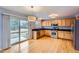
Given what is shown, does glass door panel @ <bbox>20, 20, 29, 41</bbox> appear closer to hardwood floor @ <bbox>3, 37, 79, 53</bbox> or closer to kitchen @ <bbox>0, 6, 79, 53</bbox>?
kitchen @ <bbox>0, 6, 79, 53</bbox>

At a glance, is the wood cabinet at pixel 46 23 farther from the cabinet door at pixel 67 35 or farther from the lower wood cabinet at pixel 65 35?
the cabinet door at pixel 67 35

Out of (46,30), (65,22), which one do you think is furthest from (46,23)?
(65,22)

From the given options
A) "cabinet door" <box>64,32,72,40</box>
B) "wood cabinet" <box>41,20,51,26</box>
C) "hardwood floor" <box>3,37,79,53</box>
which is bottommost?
"hardwood floor" <box>3,37,79,53</box>

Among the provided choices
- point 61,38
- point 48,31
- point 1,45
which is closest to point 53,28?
point 48,31

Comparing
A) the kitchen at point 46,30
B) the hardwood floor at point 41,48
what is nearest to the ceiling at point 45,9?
the kitchen at point 46,30

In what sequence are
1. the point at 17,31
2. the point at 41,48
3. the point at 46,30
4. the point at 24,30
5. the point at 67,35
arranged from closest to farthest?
1. the point at 41,48
2. the point at 17,31
3. the point at 24,30
4. the point at 67,35
5. the point at 46,30

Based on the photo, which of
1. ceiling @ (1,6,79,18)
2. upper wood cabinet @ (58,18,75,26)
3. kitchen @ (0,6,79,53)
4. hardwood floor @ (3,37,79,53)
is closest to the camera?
ceiling @ (1,6,79,18)

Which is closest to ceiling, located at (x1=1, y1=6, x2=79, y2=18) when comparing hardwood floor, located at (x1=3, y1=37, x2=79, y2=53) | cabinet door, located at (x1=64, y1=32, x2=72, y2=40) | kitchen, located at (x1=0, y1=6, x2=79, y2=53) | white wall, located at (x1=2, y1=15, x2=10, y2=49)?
white wall, located at (x1=2, y1=15, x2=10, y2=49)

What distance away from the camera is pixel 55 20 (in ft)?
27.1

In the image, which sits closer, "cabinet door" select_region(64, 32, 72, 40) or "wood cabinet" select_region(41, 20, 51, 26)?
"cabinet door" select_region(64, 32, 72, 40)

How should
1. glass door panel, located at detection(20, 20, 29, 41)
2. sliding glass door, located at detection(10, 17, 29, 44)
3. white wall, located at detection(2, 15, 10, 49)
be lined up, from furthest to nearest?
glass door panel, located at detection(20, 20, 29, 41) → sliding glass door, located at detection(10, 17, 29, 44) → white wall, located at detection(2, 15, 10, 49)

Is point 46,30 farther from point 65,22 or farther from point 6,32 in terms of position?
point 6,32
